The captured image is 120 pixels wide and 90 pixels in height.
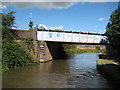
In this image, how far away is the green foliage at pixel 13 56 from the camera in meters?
17.3

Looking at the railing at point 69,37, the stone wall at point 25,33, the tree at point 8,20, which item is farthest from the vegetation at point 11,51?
the railing at point 69,37

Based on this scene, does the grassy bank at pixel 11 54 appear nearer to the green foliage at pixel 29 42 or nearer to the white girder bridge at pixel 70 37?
the green foliage at pixel 29 42

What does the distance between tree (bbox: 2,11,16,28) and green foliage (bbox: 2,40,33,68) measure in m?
3.33

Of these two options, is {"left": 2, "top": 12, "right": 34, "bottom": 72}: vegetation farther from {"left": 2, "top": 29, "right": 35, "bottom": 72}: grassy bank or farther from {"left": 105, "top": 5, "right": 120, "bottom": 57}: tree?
{"left": 105, "top": 5, "right": 120, "bottom": 57}: tree

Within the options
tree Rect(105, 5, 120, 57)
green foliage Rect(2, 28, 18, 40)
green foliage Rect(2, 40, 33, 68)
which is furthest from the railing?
tree Rect(105, 5, 120, 57)

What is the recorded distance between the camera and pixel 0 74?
1423cm

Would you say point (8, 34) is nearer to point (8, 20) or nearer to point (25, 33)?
point (8, 20)

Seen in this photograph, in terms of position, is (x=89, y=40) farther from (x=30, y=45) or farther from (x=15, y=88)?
(x=15, y=88)

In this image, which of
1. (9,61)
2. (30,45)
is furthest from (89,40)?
(9,61)

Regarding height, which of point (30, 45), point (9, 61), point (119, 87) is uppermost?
point (30, 45)

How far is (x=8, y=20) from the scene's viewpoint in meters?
20.7

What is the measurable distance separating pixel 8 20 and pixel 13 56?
597cm

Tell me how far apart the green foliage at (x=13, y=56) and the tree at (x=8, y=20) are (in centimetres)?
333

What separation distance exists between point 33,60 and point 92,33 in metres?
13.4
